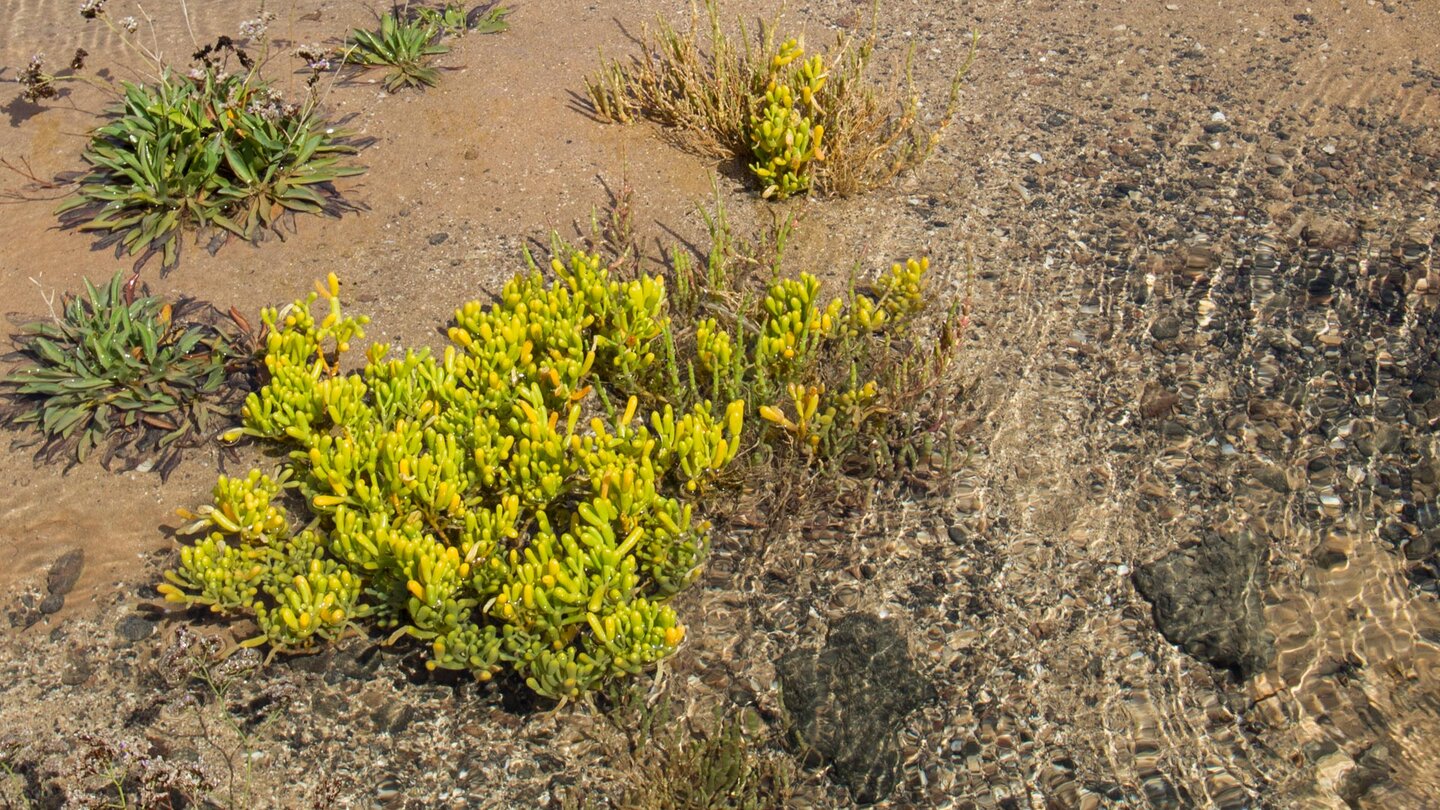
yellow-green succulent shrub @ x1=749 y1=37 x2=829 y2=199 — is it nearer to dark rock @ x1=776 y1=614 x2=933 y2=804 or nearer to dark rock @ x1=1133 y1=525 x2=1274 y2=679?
dark rock @ x1=776 y1=614 x2=933 y2=804

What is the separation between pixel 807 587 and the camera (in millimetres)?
4344

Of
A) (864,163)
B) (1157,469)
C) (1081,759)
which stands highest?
(864,163)

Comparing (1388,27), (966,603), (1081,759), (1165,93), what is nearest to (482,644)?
(966,603)

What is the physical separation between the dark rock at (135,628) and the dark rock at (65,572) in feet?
0.92

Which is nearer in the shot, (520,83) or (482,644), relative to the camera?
(482,644)

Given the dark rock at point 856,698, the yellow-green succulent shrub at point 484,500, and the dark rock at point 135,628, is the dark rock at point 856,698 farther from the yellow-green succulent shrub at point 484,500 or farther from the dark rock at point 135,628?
the dark rock at point 135,628

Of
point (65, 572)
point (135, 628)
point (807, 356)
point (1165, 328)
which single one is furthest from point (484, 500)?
point (1165, 328)

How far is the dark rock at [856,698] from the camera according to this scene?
3.82 meters

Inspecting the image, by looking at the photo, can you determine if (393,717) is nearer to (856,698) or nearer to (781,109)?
(856,698)

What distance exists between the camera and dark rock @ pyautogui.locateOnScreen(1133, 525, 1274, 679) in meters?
4.12

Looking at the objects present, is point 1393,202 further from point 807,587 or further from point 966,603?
point 807,587

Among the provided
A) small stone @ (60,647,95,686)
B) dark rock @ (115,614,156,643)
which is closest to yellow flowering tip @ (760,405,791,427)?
dark rock @ (115,614,156,643)

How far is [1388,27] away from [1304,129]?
1.35 m

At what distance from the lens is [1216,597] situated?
4.26m
